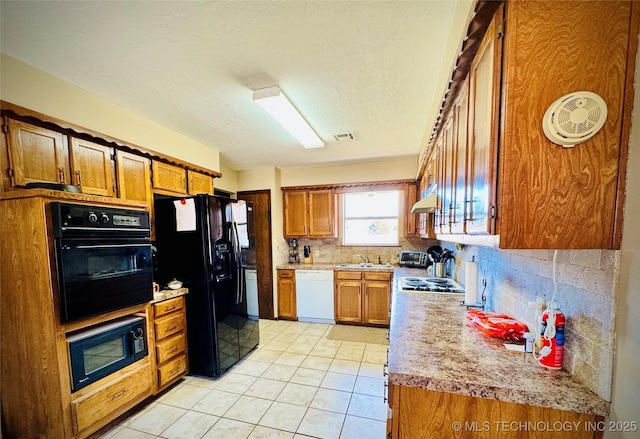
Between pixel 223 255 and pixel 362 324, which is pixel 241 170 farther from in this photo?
pixel 362 324

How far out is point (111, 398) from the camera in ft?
5.59

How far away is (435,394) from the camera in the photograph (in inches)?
36.6

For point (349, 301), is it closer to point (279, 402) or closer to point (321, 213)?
point (321, 213)

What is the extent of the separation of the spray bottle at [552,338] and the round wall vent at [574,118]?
66 cm

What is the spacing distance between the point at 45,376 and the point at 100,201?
113 cm

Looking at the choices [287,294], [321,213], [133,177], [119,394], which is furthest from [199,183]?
[287,294]

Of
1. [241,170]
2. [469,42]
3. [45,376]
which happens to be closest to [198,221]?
[45,376]

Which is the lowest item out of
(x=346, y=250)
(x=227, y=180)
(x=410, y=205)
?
(x=346, y=250)

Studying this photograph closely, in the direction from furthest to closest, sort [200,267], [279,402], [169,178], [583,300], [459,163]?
1. [169,178]
2. [200,267]
3. [279,402]
4. [459,163]
5. [583,300]

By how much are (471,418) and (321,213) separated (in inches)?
131

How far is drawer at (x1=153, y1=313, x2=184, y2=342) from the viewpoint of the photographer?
2068mm

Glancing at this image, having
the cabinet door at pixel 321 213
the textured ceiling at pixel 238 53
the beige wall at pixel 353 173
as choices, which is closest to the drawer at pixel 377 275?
the cabinet door at pixel 321 213

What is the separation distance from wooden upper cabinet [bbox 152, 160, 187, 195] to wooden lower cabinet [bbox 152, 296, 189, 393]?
44.6 inches

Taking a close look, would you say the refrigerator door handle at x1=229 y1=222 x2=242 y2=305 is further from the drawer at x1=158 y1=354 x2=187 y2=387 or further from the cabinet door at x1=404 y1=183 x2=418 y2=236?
the cabinet door at x1=404 y1=183 x2=418 y2=236
